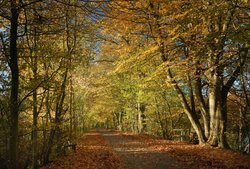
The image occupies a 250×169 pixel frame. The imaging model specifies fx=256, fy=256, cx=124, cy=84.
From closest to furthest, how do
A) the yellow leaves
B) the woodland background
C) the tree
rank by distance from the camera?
the woodland background
the tree
the yellow leaves

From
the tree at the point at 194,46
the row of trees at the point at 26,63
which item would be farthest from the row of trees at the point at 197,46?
the row of trees at the point at 26,63

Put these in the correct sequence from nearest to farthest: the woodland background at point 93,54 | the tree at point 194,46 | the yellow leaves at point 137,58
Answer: the woodland background at point 93,54
the tree at point 194,46
the yellow leaves at point 137,58

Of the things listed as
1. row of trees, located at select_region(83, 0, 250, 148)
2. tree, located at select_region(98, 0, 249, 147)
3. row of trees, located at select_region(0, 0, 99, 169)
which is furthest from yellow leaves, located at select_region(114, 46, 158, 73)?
row of trees, located at select_region(0, 0, 99, 169)

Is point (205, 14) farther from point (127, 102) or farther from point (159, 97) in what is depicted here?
point (127, 102)

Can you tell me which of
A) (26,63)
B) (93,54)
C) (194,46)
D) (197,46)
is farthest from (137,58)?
(26,63)

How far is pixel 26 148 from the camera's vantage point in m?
12.0

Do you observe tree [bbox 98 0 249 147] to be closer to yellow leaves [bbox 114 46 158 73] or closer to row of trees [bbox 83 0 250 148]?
row of trees [bbox 83 0 250 148]

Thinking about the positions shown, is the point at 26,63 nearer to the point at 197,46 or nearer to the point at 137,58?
the point at 137,58

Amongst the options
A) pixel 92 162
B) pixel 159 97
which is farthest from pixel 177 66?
pixel 159 97

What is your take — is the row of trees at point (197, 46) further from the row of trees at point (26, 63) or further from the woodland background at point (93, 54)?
the row of trees at point (26, 63)

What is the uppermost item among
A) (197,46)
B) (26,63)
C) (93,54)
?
(93,54)

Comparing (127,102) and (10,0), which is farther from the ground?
(10,0)

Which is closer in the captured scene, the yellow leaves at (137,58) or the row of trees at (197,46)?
the row of trees at (197,46)

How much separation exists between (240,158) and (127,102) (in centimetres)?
2412
